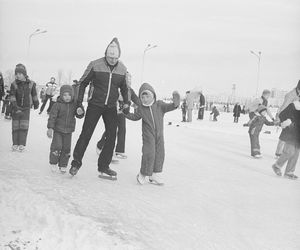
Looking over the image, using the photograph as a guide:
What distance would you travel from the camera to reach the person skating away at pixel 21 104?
7.07 metres

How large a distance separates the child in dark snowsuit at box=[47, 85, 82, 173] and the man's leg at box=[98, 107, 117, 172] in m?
0.51

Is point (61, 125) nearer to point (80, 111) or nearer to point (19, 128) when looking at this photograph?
point (80, 111)

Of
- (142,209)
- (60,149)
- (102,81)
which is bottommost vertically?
(142,209)

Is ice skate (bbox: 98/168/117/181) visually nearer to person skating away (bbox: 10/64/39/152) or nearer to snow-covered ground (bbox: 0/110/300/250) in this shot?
snow-covered ground (bbox: 0/110/300/250)

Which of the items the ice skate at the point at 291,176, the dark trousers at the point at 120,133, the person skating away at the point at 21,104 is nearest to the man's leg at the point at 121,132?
the dark trousers at the point at 120,133

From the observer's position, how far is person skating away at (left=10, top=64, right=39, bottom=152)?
707 cm

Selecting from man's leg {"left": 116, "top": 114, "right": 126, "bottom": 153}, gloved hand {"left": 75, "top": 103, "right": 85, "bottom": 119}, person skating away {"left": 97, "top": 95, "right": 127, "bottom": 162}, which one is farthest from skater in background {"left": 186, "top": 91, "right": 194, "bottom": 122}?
gloved hand {"left": 75, "top": 103, "right": 85, "bottom": 119}

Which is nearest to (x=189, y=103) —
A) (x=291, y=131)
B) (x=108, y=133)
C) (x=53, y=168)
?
(x=291, y=131)

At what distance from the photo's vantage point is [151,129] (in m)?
5.55

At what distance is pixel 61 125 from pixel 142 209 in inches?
79.9

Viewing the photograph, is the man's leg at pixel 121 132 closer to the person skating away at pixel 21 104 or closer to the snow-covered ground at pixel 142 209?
the snow-covered ground at pixel 142 209

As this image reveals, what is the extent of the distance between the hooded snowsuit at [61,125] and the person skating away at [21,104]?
145cm

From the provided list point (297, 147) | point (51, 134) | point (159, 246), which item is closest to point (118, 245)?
point (159, 246)

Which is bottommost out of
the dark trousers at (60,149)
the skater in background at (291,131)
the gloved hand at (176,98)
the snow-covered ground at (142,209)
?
the snow-covered ground at (142,209)
